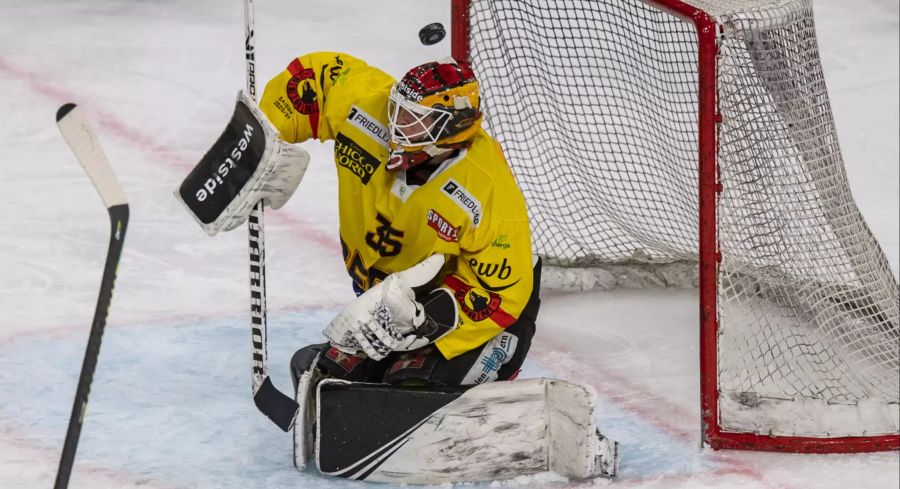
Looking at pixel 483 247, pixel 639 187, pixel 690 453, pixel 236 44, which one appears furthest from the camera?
pixel 236 44

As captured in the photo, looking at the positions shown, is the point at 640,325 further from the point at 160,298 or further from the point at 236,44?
the point at 236,44

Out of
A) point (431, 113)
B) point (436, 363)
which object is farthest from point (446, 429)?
point (431, 113)

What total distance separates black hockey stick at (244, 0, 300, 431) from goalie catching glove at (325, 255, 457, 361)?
17cm

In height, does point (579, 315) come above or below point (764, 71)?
below

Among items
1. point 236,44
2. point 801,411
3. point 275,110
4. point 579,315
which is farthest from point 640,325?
point 236,44

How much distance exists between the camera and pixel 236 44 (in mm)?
6047

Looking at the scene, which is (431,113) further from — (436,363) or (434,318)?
(436,363)

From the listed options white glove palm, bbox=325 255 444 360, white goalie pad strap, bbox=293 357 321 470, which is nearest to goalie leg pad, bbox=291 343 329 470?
white goalie pad strap, bbox=293 357 321 470

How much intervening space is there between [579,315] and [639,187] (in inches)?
16.0

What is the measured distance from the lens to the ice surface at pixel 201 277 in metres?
3.30

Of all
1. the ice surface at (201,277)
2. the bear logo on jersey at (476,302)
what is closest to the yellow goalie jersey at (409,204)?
the bear logo on jersey at (476,302)

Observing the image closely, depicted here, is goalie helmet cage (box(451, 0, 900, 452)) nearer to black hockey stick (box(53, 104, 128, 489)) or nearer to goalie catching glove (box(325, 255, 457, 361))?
goalie catching glove (box(325, 255, 457, 361))

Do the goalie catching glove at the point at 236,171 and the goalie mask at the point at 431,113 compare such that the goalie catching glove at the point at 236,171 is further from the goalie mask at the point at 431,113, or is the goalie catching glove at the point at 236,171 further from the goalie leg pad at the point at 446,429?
the goalie leg pad at the point at 446,429

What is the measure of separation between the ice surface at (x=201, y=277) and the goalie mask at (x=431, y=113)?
74 cm
